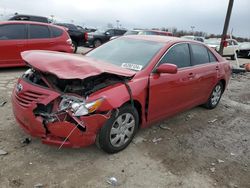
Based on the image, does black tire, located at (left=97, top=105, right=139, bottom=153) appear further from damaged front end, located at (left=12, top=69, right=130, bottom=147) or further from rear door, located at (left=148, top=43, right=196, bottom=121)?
rear door, located at (left=148, top=43, right=196, bottom=121)

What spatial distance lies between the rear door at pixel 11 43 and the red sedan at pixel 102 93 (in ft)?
14.4

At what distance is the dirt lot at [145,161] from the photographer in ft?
10.9

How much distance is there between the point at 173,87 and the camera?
15.3ft

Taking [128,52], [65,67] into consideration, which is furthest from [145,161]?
[128,52]

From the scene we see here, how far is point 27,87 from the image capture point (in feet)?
12.2

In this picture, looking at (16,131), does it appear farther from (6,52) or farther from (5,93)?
(6,52)

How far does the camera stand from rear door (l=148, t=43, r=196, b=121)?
14.2 feet

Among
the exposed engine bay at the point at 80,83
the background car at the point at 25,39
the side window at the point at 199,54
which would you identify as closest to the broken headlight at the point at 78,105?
the exposed engine bay at the point at 80,83

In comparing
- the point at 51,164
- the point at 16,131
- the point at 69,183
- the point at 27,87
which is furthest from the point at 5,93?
the point at 69,183

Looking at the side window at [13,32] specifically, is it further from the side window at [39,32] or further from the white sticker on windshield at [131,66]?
the white sticker on windshield at [131,66]

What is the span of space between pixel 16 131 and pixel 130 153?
5.75 feet

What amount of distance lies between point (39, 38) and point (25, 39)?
0.52 meters

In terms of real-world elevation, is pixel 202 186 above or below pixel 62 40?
below

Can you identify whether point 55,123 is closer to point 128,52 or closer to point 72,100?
point 72,100
